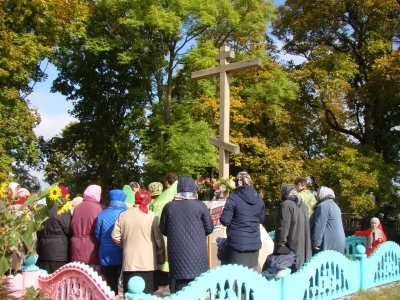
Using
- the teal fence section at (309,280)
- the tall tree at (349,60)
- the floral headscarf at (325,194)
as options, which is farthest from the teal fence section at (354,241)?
the tall tree at (349,60)

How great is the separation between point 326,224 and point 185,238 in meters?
2.28

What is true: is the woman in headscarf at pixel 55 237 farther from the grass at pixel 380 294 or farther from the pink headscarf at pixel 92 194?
the grass at pixel 380 294

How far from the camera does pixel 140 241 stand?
15.6 feet

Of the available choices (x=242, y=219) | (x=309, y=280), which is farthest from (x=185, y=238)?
(x=309, y=280)

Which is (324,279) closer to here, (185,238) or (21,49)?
(185,238)

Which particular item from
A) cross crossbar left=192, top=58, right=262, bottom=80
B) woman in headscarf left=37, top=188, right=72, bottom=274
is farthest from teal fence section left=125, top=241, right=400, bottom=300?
cross crossbar left=192, top=58, right=262, bottom=80

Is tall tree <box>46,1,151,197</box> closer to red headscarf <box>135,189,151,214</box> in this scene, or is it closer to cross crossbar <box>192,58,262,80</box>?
cross crossbar <box>192,58,262,80</box>

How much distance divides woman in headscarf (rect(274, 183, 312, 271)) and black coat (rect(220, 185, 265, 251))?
0.88 feet

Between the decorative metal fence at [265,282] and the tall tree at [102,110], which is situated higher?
the tall tree at [102,110]

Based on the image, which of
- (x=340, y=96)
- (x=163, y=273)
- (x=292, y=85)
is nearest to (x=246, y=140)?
(x=292, y=85)

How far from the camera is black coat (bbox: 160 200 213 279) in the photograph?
15.5 ft

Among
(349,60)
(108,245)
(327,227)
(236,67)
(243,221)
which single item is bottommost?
(108,245)

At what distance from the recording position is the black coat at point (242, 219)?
5.33 m

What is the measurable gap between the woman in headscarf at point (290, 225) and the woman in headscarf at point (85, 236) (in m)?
2.07
